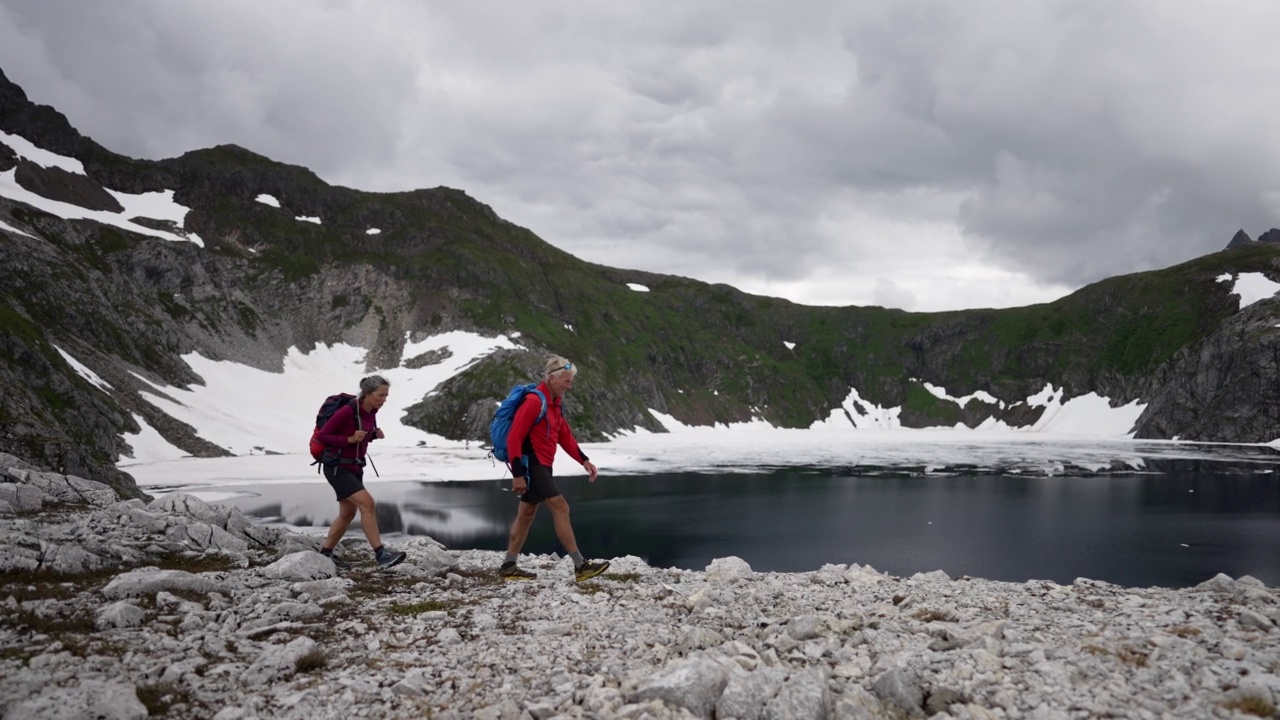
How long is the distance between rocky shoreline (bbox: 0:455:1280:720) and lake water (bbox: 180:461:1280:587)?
85.4ft

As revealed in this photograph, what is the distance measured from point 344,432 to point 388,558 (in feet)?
8.78

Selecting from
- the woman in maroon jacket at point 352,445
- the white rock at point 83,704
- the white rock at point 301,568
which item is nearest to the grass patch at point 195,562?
the white rock at point 301,568

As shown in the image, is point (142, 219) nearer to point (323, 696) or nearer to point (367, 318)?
point (367, 318)

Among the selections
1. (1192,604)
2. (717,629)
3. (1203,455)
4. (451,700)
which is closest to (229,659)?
(451,700)

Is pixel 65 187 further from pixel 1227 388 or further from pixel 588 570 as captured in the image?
pixel 1227 388

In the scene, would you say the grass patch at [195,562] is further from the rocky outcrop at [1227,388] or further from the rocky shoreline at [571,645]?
the rocky outcrop at [1227,388]

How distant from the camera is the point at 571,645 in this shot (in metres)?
8.47

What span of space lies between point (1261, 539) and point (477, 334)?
146644 millimetres

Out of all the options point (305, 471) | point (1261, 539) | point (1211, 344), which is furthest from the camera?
point (1211, 344)

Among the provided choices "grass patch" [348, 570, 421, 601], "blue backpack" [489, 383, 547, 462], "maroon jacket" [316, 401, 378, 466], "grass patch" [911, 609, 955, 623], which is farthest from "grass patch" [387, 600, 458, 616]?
"grass patch" [911, 609, 955, 623]

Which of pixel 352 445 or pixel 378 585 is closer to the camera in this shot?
pixel 378 585

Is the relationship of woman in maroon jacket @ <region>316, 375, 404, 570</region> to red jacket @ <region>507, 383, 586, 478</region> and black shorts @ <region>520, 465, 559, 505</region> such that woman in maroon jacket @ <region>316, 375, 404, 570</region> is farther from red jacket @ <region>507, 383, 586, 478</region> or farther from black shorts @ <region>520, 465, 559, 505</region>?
black shorts @ <region>520, 465, 559, 505</region>

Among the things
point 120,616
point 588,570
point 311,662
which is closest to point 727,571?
point 588,570

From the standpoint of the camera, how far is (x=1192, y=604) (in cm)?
1020
